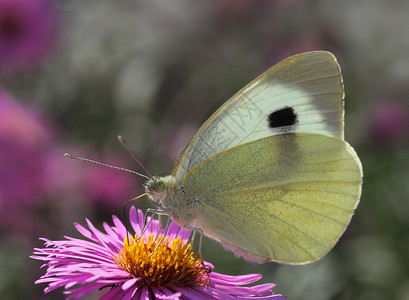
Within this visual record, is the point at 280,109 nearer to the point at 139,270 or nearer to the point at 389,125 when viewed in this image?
the point at 139,270

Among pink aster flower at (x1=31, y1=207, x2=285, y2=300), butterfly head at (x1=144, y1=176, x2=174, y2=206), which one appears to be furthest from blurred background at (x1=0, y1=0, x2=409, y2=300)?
pink aster flower at (x1=31, y1=207, x2=285, y2=300)

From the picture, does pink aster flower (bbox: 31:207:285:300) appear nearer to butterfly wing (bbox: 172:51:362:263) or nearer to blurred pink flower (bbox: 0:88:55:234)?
butterfly wing (bbox: 172:51:362:263)

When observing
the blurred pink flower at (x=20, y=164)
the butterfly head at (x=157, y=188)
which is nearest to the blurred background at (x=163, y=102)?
the blurred pink flower at (x=20, y=164)

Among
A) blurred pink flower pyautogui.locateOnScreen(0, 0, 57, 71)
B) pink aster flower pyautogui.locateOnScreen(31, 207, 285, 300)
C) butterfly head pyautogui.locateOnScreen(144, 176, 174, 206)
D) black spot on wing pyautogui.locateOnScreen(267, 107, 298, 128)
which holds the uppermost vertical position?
blurred pink flower pyautogui.locateOnScreen(0, 0, 57, 71)

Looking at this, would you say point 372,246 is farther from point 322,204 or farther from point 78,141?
point 78,141

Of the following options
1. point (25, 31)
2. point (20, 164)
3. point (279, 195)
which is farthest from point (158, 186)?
point (25, 31)
